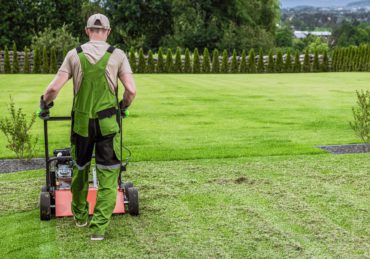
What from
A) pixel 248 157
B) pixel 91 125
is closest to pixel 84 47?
pixel 91 125

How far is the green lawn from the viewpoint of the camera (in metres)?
5.62

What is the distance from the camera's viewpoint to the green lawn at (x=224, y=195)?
5.62 metres

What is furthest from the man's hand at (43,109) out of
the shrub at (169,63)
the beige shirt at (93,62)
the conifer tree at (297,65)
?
the conifer tree at (297,65)

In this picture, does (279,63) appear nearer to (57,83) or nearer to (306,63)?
(306,63)

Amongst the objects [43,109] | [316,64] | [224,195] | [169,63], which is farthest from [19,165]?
[316,64]

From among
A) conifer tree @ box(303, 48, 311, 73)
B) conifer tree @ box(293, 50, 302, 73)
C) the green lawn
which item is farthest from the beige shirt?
conifer tree @ box(303, 48, 311, 73)

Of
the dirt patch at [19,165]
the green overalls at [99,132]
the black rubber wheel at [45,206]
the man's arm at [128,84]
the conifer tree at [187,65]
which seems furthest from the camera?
the conifer tree at [187,65]

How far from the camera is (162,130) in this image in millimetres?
12750

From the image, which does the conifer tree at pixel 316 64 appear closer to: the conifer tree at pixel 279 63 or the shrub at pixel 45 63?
the conifer tree at pixel 279 63

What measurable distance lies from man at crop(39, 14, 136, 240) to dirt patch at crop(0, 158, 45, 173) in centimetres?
358

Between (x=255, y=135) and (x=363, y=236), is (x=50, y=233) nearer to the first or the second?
(x=363, y=236)

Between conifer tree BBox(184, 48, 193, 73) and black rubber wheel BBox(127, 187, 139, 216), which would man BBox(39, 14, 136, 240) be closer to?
black rubber wheel BBox(127, 187, 139, 216)

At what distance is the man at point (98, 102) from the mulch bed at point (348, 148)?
17.6 ft

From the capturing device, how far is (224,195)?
291 inches
